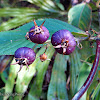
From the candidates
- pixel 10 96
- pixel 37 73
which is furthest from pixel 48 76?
pixel 10 96

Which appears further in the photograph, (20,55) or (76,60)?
(76,60)

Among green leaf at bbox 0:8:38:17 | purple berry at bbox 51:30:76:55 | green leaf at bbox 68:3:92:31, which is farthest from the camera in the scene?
green leaf at bbox 0:8:38:17

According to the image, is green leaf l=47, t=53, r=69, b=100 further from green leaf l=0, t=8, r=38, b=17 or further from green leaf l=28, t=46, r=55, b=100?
green leaf l=0, t=8, r=38, b=17

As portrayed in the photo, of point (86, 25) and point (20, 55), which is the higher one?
point (86, 25)

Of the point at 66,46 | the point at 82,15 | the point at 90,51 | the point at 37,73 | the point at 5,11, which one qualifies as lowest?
the point at 37,73

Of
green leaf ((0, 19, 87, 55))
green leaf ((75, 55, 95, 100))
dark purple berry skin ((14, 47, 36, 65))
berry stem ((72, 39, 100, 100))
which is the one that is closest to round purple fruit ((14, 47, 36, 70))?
dark purple berry skin ((14, 47, 36, 65))

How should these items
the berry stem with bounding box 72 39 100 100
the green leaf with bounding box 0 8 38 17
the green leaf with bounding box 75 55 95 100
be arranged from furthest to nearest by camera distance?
the green leaf with bounding box 0 8 38 17
the green leaf with bounding box 75 55 95 100
the berry stem with bounding box 72 39 100 100

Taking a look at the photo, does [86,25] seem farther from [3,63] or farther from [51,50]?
[3,63]

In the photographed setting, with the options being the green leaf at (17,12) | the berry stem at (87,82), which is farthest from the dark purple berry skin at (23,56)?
the green leaf at (17,12)
